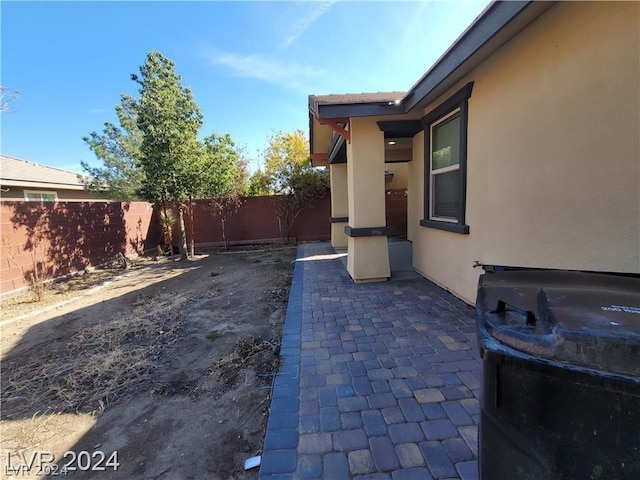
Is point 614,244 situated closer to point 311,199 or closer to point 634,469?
point 634,469

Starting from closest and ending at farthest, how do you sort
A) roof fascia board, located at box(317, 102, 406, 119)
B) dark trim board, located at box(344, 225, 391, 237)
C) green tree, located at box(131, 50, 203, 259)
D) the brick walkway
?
the brick walkway < roof fascia board, located at box(317, 102, 406, 119) < dark trim board, located at box(344, 225, 391, 237) < green tree, located at box(131, 50, 203, 259)

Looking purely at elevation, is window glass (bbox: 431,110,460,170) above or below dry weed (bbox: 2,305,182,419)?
above

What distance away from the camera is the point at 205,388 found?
2785 mm

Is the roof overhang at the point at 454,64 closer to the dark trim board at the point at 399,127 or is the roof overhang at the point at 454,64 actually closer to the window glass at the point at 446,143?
the dark trim board at the point at 399,127

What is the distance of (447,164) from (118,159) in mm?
12665

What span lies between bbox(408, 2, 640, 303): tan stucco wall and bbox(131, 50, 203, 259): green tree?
25.1 feet

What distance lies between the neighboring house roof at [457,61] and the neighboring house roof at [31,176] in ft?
38.0

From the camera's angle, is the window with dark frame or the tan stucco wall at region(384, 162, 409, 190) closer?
the window with dark frame

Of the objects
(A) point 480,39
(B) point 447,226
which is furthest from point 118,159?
(A) point 480,39

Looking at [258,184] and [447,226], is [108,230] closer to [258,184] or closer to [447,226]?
[258,184]

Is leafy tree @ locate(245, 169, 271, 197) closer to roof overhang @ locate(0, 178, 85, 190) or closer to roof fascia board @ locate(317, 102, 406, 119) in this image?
roof overhang @ locate(0, 178, 85, 190)

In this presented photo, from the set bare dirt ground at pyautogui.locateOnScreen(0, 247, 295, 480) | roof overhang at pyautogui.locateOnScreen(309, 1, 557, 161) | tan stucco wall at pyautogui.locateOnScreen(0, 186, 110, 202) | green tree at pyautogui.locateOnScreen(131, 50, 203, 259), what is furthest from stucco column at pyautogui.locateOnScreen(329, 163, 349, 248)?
tan stucco wall at pyautogui.locateOnScreen(0, 186, 110, 202)

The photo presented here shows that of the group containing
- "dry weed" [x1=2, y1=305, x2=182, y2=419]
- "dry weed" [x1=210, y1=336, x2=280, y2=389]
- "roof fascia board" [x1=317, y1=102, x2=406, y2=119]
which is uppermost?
"roof fascia board" [x1=317, y1=102, x2=406, y2=119]

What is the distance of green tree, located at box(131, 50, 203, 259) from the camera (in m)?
8.16
